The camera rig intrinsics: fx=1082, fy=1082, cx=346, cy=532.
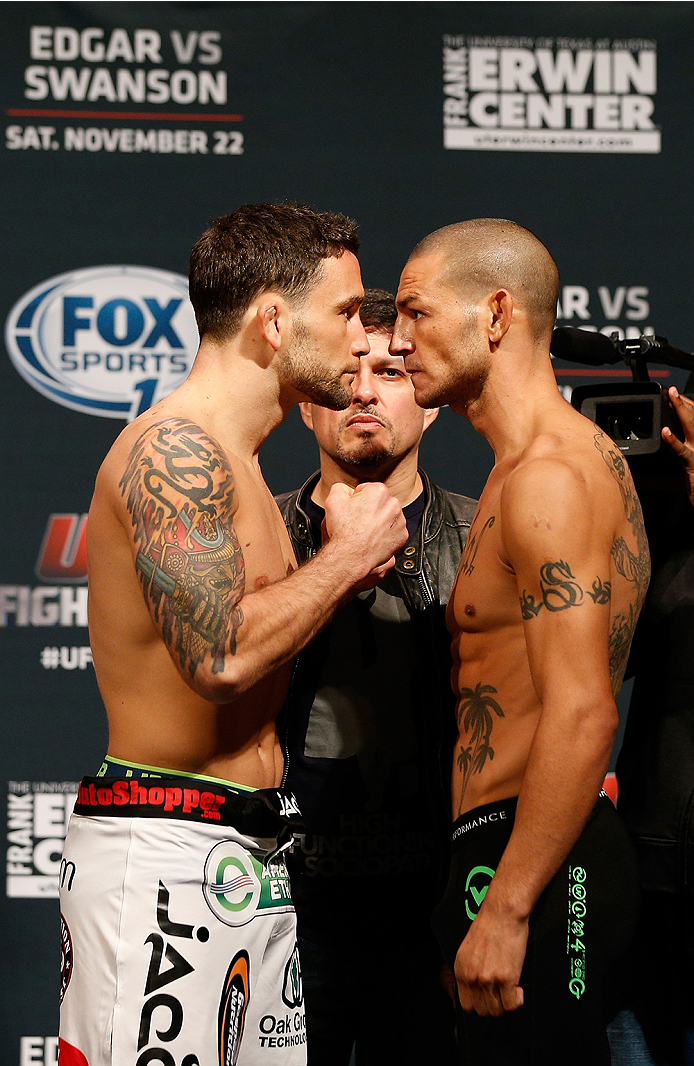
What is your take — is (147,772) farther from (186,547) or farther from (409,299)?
(409,299)

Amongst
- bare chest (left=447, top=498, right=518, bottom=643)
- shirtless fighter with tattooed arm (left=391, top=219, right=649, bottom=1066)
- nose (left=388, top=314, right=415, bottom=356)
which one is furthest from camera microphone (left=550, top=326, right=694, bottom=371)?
bare chest (left=447, top=498, right=518, bottom=643)

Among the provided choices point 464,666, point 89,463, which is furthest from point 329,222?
point 89,463

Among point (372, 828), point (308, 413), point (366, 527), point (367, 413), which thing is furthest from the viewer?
point (308, 413)

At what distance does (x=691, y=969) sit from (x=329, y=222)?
1.37m

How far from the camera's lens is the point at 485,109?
9.62ft

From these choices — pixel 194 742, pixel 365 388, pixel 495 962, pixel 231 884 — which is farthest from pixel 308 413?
pixel 495 962

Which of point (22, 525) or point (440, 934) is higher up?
point (22, 525)

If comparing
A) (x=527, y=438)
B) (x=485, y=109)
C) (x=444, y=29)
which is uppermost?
(x=444, y=29)

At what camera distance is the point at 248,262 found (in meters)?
1.68

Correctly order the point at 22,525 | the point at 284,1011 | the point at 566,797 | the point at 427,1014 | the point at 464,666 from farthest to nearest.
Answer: the point at 22,525, the point at 427,1014, the point at 464,666, the point at 284,1011, the point at 566,797

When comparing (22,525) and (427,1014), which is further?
(22,525)

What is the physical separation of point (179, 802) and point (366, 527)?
0.48m

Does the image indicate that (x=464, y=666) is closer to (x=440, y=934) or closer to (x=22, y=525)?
(x=440, y=934)

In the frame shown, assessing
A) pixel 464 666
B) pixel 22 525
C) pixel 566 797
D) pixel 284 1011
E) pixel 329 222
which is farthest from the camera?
pixel 22 525
